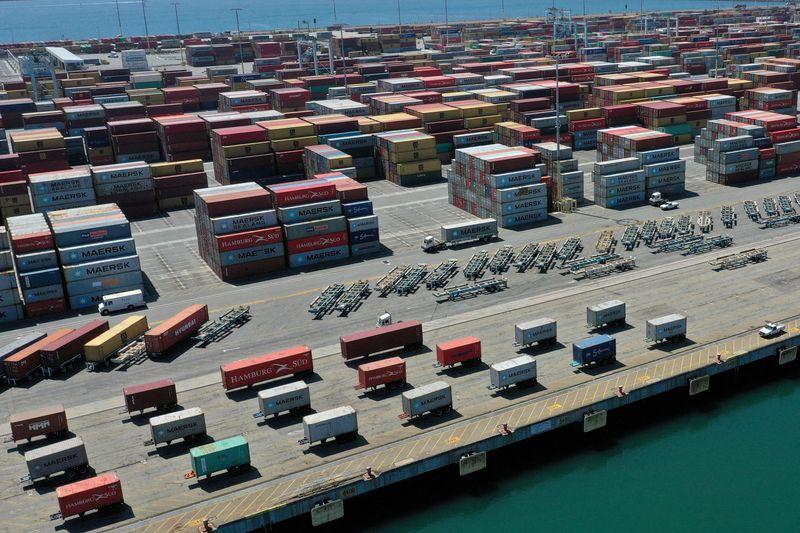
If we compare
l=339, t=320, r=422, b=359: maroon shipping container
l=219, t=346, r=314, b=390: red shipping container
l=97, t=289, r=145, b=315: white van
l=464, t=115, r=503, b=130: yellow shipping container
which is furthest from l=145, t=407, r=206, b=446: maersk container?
l=464, t=115, r=503, b=130: yellow shipping container

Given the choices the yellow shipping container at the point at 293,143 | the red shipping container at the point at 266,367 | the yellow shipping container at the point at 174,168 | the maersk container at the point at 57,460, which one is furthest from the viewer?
the yellow shipping container at the point at 293,143

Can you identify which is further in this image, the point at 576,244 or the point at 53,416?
the point at 576,244

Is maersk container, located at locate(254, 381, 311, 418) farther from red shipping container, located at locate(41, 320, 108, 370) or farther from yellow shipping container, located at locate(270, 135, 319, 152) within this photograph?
yellow shipping container, located at locate(270, 135, 319, 152)

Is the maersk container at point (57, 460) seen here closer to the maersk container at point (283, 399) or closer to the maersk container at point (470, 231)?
the maersk container at point (283, 399)

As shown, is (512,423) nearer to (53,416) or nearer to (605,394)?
(605,394)

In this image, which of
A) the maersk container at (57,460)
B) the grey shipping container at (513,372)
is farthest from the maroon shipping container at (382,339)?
the maersk container at (57,460)

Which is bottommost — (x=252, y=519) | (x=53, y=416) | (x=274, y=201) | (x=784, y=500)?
(x=784, y=500)

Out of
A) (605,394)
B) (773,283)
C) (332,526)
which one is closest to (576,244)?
(773,283)
